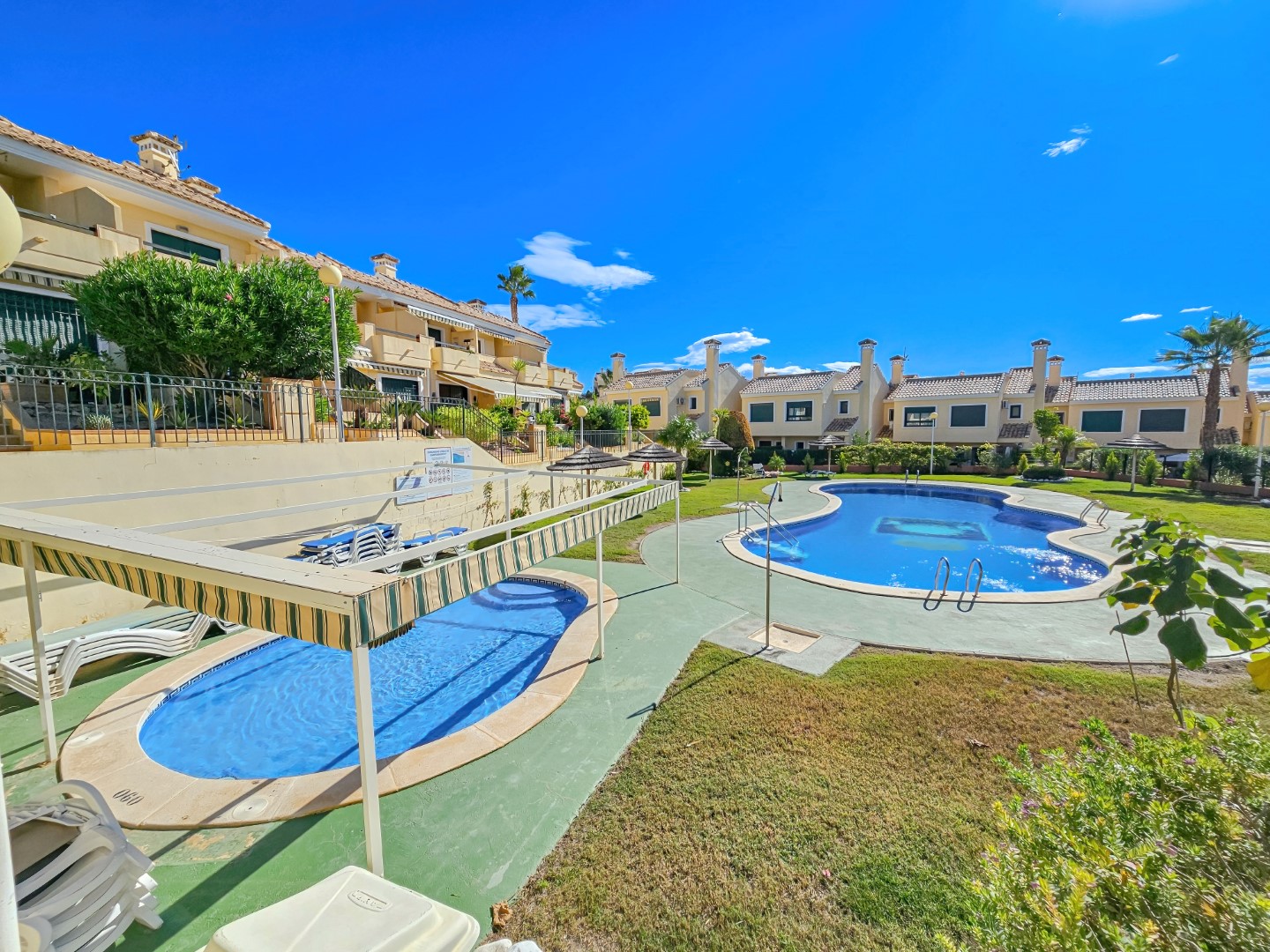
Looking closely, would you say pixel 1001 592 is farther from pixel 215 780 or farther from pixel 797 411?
pixel 797 411

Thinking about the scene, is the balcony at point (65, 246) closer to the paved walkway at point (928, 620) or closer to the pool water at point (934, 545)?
the paved walkway at point (928, 620)

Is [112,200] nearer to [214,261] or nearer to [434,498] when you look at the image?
[214,261]

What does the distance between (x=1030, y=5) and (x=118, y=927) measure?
17681mm

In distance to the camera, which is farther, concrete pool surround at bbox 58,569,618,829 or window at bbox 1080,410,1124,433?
window at bbox 1080,410,1124,433

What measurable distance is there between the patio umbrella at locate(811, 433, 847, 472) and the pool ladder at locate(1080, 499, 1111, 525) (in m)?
20.5

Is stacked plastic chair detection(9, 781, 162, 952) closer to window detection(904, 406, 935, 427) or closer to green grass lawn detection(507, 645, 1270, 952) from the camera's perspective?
green grass lawn detection(507, 645, 1270, 952)

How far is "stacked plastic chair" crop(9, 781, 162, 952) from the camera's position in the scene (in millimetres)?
3199

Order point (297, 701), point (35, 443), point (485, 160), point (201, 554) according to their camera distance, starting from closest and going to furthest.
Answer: point (201, 554) → point (297, 701) → point (35, 443) → point (485, 160)

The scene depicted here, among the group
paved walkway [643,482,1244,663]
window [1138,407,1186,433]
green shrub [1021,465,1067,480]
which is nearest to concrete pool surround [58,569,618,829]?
paved walkway [643,482,1244,663]

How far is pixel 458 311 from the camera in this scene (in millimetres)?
32375

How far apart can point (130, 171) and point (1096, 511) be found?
1563 inches

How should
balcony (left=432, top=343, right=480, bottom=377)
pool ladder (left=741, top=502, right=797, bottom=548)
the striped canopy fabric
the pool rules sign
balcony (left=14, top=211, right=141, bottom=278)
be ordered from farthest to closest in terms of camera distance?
balcony (left=432, top=343, right=480, bottom=377) < pool ladder (left=741, top=502, right=797, bottom=548) < the pool rules sign < balcony (left=14, top=211, right=141, bottom=278) < the striped canopy fabric

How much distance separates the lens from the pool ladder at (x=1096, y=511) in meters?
19.6

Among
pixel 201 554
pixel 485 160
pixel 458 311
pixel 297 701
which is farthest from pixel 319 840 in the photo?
pixel 458 311
